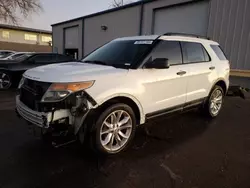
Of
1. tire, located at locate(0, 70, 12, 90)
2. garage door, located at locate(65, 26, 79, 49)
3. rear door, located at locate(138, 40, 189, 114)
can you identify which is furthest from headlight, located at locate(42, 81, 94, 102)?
garage door, located at locate(65, 26, 79, 49)

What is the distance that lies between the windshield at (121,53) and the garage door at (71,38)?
A: 15421mm

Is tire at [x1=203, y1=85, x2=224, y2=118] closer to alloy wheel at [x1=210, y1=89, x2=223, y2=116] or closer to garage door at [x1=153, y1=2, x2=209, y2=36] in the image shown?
alloy wheel at [x1=210, y1=89, x2=223, y2=116]

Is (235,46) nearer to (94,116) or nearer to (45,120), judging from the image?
(94,116)

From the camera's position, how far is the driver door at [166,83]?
10.6ft

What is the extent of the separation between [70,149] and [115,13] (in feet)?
42.3

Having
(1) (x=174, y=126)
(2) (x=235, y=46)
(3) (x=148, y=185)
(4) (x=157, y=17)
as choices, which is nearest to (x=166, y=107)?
(1) (x=174, y=126)

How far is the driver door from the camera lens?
10.6 feet

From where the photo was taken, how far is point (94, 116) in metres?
2.65

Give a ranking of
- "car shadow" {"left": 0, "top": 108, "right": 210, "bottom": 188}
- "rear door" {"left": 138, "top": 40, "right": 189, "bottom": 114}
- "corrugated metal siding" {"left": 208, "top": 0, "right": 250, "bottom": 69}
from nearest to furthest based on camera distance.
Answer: "car shadow" {"left": 0, "top": 108, "right": 210, "bottom": 188}
"rear door" {"left": 138, "top": 40, "right": 189, "bottom": 114}
"corrugated metal siding" {"left": 208, "top": 0, "right": 250, "bottom": 69}

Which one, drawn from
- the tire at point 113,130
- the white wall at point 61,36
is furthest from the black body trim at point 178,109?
the white wall at point 61,36

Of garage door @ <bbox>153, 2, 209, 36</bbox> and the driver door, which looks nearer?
the driver door

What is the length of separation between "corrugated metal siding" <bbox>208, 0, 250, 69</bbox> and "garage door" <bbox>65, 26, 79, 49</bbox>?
12.8m

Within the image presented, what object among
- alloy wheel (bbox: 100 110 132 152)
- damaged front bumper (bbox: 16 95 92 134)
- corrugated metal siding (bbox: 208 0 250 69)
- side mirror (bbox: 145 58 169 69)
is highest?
corrugated metal siding (bbox: 208 0 250 69)

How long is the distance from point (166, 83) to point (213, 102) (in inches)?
80.4
